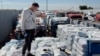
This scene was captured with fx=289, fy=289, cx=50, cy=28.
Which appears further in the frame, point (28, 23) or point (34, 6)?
point (28, 23)

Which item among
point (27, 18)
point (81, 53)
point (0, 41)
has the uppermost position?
point (27, 18)

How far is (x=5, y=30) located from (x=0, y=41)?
64.4 inches

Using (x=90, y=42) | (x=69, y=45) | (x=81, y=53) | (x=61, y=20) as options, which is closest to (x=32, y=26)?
(x=69, y=45)

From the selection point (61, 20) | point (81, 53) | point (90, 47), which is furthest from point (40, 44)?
point (61, 20)

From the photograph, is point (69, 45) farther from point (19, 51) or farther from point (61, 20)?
point (61, 20)

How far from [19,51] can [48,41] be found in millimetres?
1503

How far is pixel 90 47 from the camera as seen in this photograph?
5.45 m

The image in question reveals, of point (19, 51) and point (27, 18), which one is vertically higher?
point (27, 18)

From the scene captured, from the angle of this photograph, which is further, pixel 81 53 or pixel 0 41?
pixel 0 41

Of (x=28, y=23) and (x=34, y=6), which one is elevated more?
(x=34, y=6)

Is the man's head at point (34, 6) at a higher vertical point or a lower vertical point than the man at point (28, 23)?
higher

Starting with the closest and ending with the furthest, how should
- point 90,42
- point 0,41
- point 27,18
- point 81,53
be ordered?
point 90,42, point 81,53, point 27,18, point 0,41

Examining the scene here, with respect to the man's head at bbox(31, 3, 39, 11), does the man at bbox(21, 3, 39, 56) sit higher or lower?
lower

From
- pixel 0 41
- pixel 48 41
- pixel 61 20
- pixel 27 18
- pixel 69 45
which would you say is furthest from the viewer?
pixel 61 20
